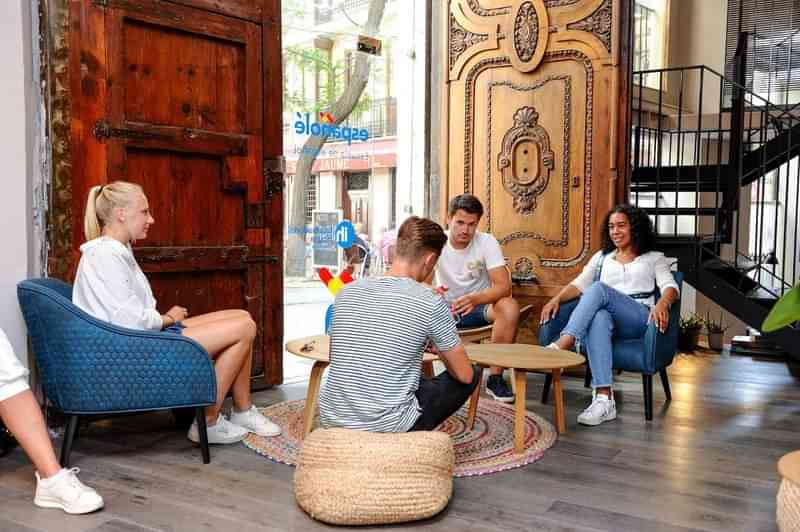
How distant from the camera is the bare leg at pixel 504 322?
412 cm

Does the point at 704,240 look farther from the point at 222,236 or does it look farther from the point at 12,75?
the point at 12,75

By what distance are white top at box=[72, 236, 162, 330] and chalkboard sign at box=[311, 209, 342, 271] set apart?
210 cm

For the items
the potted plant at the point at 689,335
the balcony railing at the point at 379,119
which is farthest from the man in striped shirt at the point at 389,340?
the potted plant at the point at 689,335

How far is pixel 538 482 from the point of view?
279 centimetres

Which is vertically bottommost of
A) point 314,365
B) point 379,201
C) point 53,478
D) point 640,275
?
point 53,478

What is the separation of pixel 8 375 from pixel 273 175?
79.8 inches

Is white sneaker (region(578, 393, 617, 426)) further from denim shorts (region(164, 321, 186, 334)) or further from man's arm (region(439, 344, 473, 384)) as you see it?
denim shorts (region(164, 321, 186, 334))

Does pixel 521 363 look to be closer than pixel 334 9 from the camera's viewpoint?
Yes

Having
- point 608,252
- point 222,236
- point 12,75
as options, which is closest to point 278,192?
point 222,236

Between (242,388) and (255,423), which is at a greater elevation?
(242,388)

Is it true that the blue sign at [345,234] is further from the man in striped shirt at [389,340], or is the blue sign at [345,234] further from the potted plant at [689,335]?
the potted plant at [689,335]

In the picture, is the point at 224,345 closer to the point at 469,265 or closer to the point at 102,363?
the point at 102,363

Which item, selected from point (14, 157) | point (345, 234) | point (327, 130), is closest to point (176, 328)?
point (14, 157)

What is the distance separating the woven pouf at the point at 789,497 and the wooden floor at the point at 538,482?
0.32 m
